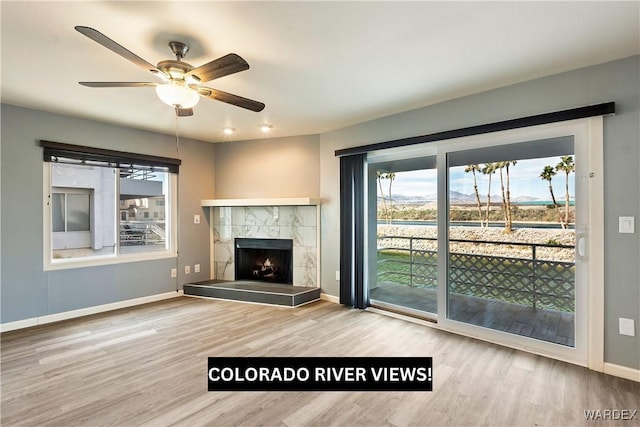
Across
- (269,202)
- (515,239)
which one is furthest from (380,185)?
(515,239)

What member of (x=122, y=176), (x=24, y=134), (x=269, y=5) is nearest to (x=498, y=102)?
(x=269, y=5)

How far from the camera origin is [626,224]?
8.09ft

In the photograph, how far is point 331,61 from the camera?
2523mm

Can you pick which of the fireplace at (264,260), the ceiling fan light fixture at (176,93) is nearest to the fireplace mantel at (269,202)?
the fireplace at (264,260)

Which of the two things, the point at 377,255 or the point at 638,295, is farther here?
the point at 377,255

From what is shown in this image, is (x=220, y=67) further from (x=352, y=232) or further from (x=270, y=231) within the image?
(x=270, y=231)

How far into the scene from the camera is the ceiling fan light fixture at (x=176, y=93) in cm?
222

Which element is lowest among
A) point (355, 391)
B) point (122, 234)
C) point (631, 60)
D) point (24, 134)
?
point (355, 391)

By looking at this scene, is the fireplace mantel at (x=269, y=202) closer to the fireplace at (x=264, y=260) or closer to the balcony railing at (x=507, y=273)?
the fireplace at (x=264, y=260)

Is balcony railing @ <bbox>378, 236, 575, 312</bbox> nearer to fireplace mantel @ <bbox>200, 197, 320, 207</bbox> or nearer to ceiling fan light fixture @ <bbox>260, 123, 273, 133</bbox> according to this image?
fireplace mantel @ <bbox>200, 197, 320, 207</bbox>

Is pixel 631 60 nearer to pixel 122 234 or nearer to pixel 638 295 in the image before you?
pixel 638 295

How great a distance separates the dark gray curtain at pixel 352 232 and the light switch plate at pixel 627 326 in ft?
Answer: 8.20

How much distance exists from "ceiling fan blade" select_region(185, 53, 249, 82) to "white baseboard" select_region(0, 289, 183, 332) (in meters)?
3.52

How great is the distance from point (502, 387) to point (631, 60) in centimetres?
265
